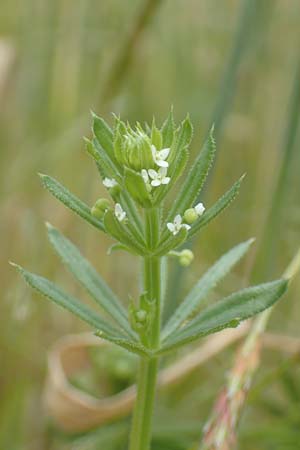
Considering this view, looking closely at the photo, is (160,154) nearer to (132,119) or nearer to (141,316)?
(141,316)

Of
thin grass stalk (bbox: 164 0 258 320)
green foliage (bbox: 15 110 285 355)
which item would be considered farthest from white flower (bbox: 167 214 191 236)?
thin grass stalk (bbox: 164 0 258 320)

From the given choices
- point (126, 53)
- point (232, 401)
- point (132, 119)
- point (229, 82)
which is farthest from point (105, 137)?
point (132, 119)

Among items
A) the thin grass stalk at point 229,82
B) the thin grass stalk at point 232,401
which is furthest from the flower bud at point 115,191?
the thin grass stalk at point 229,82

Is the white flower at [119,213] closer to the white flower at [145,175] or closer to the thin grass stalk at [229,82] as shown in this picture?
the white flower at [145,175]

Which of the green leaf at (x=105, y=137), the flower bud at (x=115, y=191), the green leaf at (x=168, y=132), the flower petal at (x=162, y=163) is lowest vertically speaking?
the flower bud at (x=115, y=191)

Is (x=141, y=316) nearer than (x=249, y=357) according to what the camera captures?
Yes

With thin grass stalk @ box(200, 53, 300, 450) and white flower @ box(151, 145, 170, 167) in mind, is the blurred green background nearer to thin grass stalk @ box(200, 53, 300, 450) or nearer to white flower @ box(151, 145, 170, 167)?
thin grass stalk @ box(200, 53, 300, 450)

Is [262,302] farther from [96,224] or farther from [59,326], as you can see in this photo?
[59,326]
